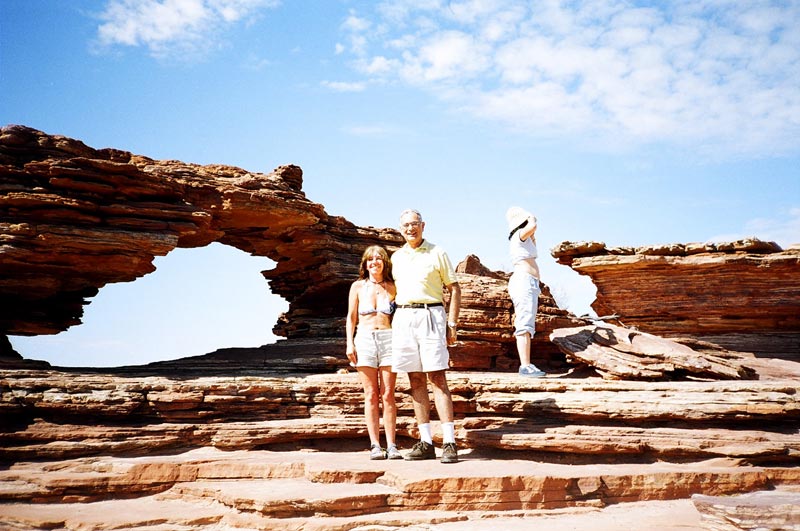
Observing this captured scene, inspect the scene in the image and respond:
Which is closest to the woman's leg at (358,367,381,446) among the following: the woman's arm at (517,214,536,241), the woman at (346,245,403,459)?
the woman at (346,245,403,459)

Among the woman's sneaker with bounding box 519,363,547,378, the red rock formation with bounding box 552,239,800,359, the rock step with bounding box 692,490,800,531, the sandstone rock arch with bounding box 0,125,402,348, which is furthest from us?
the red rock formation with bounding box 552,239,800,359

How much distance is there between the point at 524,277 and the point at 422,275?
2615 mm

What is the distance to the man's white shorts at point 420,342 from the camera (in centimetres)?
788

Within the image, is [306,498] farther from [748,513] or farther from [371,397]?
[748,513]

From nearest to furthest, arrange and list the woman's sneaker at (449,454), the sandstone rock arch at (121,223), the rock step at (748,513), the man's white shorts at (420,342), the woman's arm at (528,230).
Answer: the rock step at (748,513), the woman's sneaker at (449,454), the man's white shorts at (420,342), the woman's arm at (528,230), the sandstone rock arch at (121,223)

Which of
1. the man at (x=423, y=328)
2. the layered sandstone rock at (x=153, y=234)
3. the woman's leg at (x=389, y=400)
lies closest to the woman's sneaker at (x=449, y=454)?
the man at (x=423, y=328)

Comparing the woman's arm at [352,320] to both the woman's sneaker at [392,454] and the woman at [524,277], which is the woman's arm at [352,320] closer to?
the woman's sneaker at [392,454]

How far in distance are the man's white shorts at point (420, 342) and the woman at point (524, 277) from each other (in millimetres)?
2403

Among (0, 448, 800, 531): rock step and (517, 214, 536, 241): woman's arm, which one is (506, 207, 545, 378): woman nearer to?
(517, 214, 536, 241): woman's arm

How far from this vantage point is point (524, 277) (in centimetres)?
1014

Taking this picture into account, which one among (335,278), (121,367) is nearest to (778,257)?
(335,278)

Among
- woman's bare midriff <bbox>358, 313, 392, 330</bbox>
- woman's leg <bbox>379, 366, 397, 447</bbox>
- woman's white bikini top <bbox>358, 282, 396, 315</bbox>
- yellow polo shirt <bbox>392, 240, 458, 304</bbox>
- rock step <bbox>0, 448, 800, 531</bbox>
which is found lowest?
rock step <bbox>0, 448, 800, 531</bbox>

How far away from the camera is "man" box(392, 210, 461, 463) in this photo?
25.9ft

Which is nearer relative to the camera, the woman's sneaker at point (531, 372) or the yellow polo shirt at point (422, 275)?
the yellow polo shirt at point (422, 275)
